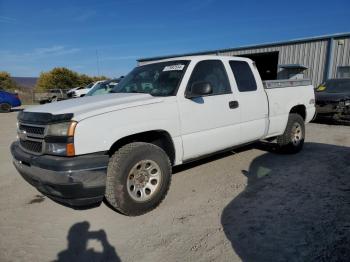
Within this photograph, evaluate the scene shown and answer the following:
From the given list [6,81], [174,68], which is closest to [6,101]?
[174,68]

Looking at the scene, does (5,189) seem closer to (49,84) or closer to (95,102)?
(95,102)

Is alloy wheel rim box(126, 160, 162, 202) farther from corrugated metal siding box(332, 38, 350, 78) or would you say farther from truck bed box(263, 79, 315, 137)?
corrugated metal siding box(332, 38, 350, 78)

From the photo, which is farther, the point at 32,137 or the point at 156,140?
the point at 156,140

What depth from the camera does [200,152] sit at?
4039 mm

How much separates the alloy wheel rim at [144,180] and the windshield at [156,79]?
100cm

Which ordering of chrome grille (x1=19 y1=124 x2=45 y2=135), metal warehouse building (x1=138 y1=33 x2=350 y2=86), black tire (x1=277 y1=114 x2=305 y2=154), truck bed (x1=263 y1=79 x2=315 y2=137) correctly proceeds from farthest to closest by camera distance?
metal warehouse building (x1=138 y1=33 x2=350 y2=86), black tire (x1=277 y1=114 x2=305 y2=154), truck bed (x1=263 y1=79 x2=315 y2=137), chrome grille (x1=19 y1=124 x2=45 y2=135)

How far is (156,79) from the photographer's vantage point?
4.16m

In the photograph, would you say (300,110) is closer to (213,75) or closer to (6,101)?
(213,75)

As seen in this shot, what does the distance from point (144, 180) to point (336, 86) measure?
10298mm

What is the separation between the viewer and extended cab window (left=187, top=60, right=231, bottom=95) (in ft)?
13.5

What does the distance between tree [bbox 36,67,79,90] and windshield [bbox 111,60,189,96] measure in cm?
3828

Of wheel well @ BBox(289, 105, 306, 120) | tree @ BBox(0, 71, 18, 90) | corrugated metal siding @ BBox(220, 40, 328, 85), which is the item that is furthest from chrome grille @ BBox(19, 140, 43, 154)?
tree @ BBox(0, 71, 18, 90)

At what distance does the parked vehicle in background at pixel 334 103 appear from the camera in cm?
953

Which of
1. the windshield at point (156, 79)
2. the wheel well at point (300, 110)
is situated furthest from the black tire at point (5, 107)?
the wheel well at point (300, 110)
